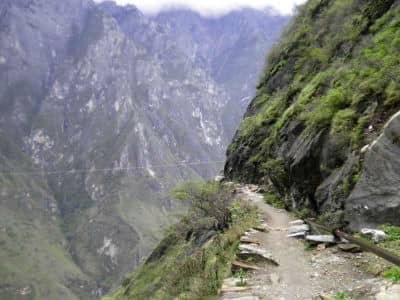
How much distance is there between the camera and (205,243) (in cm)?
1706

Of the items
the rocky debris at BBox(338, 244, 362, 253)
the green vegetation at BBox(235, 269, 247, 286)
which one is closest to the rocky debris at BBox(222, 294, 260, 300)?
the green vegetation at BBox(235, 269, 247, 286)

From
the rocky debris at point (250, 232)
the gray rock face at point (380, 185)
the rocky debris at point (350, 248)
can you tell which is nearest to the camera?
the rocky debris at point (350, 248)

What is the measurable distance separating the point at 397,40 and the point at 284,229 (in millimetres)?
6640

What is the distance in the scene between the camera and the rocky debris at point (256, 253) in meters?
9.19

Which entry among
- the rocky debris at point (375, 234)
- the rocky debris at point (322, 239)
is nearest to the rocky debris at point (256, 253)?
the rocky debris at point (322, 239)

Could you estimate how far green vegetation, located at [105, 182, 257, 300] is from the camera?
28.2 ft

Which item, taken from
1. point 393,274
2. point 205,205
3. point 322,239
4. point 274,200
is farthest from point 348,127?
point 205,205

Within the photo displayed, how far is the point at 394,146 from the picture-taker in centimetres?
891

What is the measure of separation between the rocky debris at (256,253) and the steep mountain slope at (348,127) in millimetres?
2205

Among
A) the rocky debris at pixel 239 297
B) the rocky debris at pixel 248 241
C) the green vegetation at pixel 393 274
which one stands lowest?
the rocky debris at pixel 248 241

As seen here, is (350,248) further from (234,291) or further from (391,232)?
(234,291)

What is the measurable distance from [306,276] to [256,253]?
5.90 feet

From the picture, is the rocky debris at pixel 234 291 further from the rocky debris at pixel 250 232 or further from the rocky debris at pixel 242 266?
the rocky debris at pixel 250 232

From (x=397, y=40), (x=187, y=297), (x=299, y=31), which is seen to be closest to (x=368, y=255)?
(x=187, y=297)
